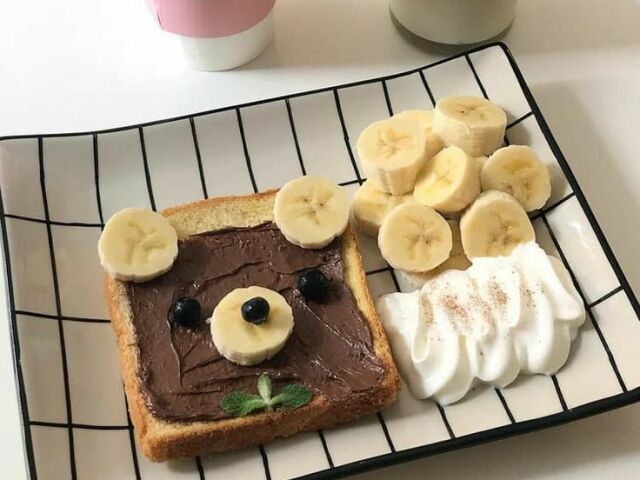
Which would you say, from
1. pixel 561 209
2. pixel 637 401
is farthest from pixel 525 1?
pixel 637 401

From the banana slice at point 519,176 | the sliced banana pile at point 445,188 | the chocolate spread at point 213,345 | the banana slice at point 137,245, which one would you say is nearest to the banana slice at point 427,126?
the sliced banana pile at point 445,188

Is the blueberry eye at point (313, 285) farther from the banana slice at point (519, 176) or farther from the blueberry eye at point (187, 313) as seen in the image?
the banana slice at point (519, 176)

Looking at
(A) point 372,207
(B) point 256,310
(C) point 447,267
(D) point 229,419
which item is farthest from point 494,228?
(D) point 229,419

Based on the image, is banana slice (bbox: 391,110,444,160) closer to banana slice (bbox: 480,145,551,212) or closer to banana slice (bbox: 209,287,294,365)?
banana slice (bbox: 480,145,551,212)

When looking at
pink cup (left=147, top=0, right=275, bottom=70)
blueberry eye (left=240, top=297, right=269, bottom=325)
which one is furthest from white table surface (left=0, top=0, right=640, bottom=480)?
blueberry eye (left=240, top=297, right=269, bottom=325)

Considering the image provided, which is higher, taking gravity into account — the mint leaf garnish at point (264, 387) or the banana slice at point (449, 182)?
the banana slice at point (449, 182)

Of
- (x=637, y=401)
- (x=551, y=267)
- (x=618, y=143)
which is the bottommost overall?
(x=637, y=401)

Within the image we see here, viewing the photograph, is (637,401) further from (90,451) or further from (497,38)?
(497,38)
